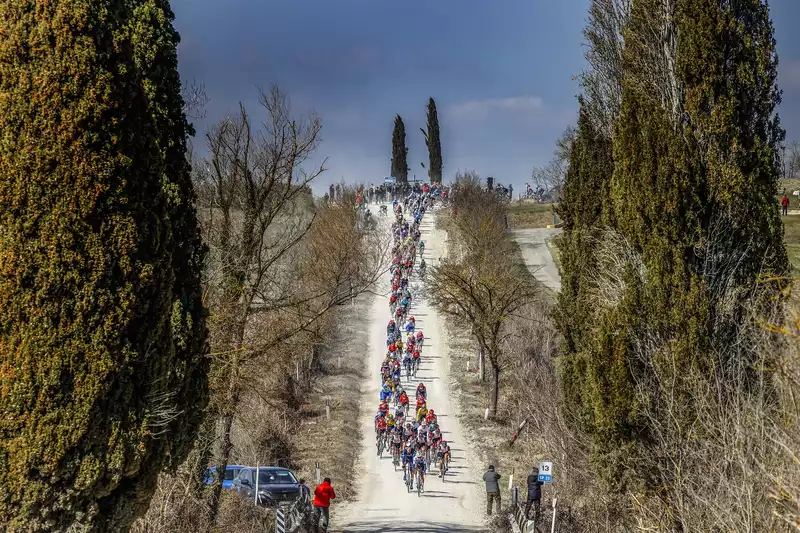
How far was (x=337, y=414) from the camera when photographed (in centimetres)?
3312

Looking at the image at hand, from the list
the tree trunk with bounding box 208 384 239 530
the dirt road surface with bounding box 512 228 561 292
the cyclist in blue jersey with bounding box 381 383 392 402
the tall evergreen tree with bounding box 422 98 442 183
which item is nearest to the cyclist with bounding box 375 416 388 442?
the cyclist in blue jersey with bounding box 381 383 392 402

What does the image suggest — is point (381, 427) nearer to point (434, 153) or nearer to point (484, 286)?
point (484, 286)

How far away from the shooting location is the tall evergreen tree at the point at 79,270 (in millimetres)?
9523

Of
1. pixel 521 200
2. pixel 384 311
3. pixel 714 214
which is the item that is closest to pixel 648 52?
pixel 714 214

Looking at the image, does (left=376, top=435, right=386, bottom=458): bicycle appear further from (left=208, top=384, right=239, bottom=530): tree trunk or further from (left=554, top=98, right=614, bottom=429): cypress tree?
(left=208, top=384, right=239, bottom=530): tree trunk

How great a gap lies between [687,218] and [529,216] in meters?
67.9

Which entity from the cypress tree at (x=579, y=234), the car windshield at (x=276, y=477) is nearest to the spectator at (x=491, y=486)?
the cypress tree at (x=579, y=234)

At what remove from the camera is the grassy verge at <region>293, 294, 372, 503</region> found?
2661cm

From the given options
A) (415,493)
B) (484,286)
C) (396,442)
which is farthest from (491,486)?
(484,286)

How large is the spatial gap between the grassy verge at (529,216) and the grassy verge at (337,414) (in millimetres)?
33979

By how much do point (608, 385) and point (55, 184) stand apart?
1215 centimetres

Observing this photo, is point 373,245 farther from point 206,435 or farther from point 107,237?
point 107,237

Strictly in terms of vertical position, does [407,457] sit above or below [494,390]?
below

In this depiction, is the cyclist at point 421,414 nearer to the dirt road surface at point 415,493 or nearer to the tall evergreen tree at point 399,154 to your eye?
the dirt road surface at point 415,493
